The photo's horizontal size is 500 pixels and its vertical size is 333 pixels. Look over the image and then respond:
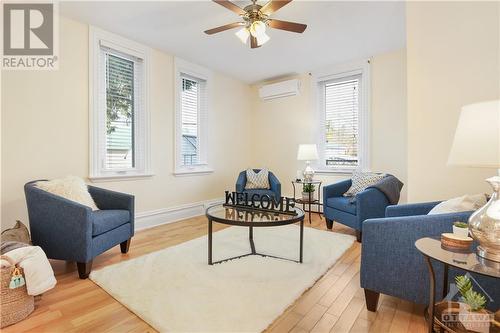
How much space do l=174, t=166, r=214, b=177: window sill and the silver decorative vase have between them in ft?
12.4

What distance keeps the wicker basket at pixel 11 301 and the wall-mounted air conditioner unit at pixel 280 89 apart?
4.49 metres

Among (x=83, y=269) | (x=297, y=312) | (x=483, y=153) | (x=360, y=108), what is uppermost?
(x=360, y=108)

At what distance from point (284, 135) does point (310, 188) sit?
146 centimetres

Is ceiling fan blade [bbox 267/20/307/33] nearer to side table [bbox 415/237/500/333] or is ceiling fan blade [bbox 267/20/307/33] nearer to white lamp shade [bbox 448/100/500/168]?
white lamp shade [bbox 448/100/500/168]

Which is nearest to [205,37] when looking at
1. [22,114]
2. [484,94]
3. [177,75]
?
[177,75]

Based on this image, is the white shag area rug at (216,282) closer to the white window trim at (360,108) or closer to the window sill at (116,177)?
the window sill at (116,177)

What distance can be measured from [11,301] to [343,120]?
4.59m

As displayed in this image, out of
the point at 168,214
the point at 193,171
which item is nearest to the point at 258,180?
the point at 193,171

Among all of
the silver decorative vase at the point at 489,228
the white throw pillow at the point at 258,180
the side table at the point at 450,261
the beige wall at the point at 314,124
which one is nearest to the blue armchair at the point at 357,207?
the beige wall at the point at 314,124

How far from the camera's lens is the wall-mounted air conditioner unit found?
4902 millimetres

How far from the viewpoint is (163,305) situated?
1.82 metres

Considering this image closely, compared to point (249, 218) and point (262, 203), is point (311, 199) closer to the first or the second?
point (262, 203)

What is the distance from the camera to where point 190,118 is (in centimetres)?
462

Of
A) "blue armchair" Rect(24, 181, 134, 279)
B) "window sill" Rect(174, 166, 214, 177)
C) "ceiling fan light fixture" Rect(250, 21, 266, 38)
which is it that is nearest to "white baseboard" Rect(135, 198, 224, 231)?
"window sill" Rect(174, 166, 214, 177)
